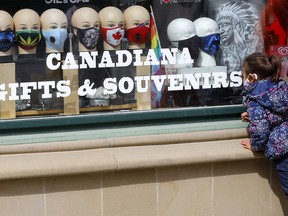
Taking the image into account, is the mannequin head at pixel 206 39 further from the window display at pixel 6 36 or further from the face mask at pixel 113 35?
the window display at pixel 6 36

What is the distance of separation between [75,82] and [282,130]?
1484 millimetres

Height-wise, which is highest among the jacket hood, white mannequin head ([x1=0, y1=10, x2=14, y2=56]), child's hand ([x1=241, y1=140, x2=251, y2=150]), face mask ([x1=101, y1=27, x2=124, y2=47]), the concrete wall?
white mannequin head ([x1=0, y1=10, x2=14, y2=56])

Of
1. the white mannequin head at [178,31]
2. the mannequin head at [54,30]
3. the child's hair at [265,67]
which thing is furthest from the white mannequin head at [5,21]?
the child's hair at [265,67]

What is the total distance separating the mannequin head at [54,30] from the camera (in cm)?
438

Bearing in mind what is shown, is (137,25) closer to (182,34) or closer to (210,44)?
(182,34)

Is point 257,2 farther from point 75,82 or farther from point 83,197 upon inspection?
point 83,197

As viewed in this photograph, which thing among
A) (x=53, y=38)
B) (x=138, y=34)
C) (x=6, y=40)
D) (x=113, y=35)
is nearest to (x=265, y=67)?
(x=138, y=34)

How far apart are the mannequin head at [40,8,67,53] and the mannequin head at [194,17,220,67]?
1036 mm

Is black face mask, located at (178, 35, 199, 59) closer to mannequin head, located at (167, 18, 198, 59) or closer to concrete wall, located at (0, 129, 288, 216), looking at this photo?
mannequin head, located at (167, 18, 198, 59)

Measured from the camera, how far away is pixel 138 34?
15.0ft

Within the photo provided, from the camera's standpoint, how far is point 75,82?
4.43 meters

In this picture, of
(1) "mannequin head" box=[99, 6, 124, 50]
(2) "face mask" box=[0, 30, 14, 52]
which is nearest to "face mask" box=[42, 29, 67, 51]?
(2) "face mask" box=[0, 30, 14, 52]

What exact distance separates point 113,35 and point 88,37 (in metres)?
0.19

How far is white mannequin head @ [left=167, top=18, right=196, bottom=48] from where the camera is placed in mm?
4676
